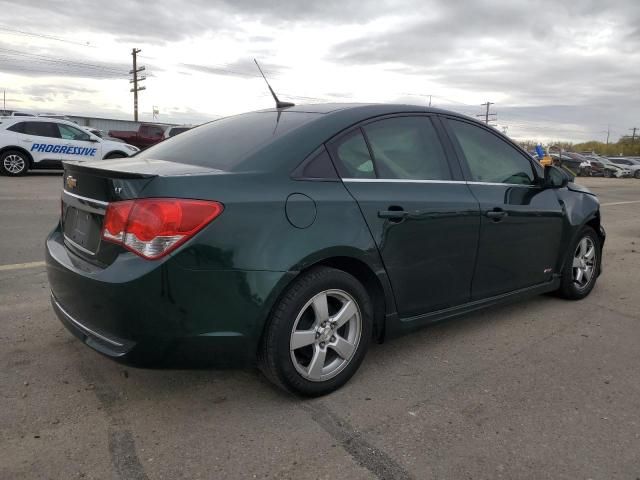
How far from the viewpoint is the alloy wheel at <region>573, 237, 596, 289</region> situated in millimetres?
4715

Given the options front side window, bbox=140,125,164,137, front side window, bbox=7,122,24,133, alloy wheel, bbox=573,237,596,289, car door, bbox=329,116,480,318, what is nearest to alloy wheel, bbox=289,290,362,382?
car door, bbox=329,116,480,318

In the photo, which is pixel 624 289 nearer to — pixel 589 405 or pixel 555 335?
pixel 555 335

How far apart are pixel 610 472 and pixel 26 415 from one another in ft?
8.76

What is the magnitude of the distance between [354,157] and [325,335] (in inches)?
39.6

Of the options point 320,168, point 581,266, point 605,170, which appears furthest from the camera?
point 605,170

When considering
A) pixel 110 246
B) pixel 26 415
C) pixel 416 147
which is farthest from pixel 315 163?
pixel 26 415

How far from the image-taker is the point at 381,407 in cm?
283

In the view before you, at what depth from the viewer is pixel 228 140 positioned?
3.19 m

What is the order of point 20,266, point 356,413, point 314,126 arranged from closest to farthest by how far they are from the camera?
point 356,413, point 314,126, point 20,266

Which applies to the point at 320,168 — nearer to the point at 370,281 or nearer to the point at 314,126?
the point at 314,126

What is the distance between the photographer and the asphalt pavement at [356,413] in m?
2.32

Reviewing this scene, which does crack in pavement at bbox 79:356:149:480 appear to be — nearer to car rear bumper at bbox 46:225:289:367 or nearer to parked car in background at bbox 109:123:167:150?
car rear bumper at bbox 46:225:289:367

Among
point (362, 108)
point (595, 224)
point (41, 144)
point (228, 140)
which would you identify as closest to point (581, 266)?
point (595, 224)

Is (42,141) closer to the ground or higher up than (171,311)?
higher up
